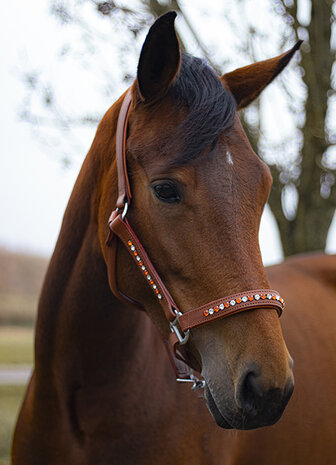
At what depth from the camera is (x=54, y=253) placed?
251 centimetres

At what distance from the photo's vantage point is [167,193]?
6.14 ft

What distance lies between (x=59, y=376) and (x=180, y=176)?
1196mm

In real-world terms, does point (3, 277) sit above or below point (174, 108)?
below

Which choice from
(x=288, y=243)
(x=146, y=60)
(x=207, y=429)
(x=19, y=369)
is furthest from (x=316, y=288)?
(x=19, y=369)

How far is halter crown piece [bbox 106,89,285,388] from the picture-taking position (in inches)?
67.0

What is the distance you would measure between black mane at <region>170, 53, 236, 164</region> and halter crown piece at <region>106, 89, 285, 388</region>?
27 cm

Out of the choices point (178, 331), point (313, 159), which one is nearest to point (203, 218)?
point (178, 331)

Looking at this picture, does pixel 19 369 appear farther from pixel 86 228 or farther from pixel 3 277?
pixel 3 277

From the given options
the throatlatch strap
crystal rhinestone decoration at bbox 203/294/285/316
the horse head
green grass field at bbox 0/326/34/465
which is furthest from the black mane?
green grass field at bbox 0/326/34/465

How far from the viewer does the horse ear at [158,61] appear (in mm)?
1875

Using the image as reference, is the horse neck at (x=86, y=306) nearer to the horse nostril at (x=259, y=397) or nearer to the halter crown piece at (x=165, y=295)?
the halter crown piece at (x=165, y=295)

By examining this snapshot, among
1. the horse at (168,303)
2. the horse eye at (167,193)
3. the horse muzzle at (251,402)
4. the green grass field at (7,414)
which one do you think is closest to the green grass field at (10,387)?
the green grass field at (7,414)

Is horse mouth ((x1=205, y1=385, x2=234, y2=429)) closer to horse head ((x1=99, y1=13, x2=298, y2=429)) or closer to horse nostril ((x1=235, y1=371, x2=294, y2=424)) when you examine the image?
horse head ((x1=99, y1=13, x2=298, y2=429))

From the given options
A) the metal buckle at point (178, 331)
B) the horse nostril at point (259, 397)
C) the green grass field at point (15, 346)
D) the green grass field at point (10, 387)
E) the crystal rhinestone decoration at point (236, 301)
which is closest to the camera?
the horse nostril at point (259, 397)
